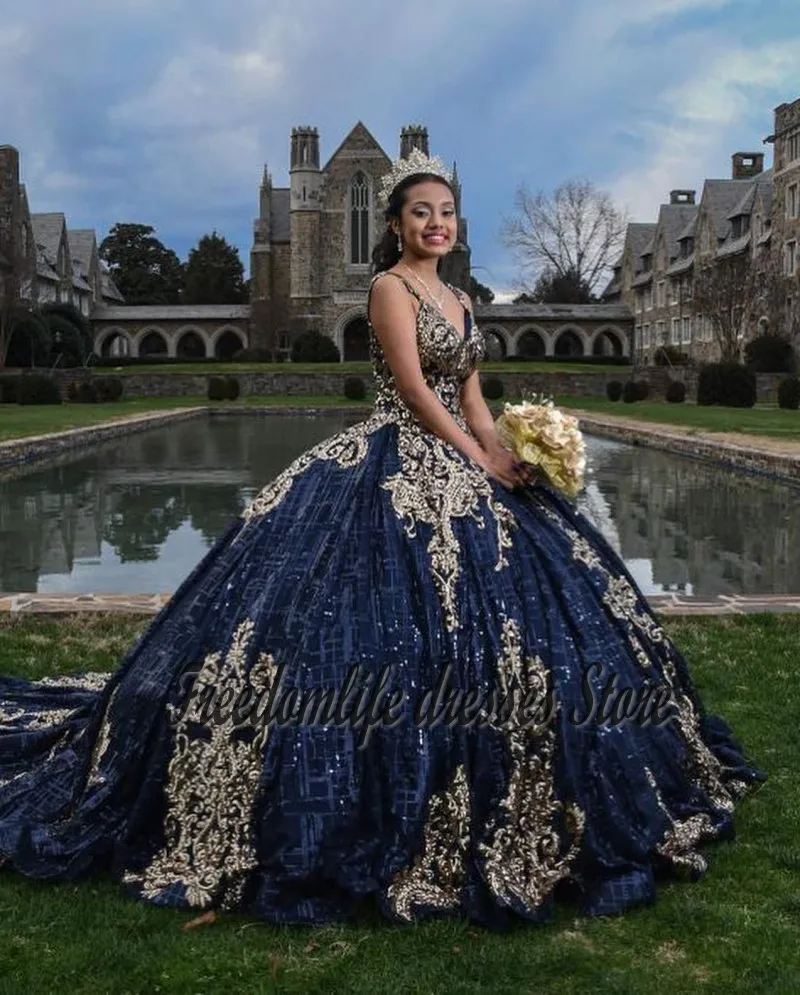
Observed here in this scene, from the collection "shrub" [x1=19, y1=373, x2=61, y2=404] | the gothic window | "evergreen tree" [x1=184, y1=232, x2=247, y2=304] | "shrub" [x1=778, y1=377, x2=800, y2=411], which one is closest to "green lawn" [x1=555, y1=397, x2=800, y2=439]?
"shrub" [x1=778, y1=377, x2=800, y2=411]

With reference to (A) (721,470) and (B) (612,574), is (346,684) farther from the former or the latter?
(A) (721,470)

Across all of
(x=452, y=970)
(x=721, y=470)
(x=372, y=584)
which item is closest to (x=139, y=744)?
(x=372, y=584)

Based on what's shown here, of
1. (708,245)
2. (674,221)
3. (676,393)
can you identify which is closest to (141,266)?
(674,221)

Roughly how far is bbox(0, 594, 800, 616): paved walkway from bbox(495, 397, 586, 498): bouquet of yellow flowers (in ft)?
9.33

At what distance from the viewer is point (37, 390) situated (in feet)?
104

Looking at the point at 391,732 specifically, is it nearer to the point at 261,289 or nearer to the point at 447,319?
the point at 447,319

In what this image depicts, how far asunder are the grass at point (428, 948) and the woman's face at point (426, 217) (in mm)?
1998

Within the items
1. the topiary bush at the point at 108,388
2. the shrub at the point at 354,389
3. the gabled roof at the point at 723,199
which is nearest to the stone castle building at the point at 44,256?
the topiary bush at the point at 108,388

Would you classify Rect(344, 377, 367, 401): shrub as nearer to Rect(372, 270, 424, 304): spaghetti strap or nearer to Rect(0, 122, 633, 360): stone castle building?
Rect(0, 122, 633, 360): stone castle building

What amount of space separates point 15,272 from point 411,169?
3966 centimetres

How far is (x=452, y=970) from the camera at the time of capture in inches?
98.0

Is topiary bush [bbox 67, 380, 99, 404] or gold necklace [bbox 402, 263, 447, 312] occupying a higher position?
topiary bush [bbox 67, 380, 99, 404]

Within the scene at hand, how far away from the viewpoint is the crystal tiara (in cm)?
348

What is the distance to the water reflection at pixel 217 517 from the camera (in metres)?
7.73
